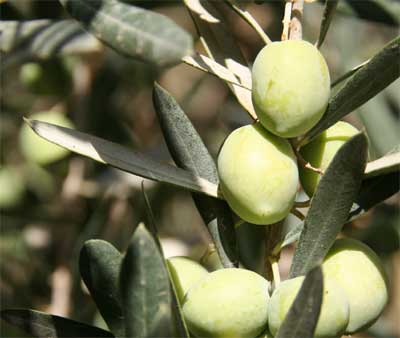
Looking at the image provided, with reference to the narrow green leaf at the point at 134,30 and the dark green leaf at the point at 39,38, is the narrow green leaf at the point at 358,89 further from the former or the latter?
the dark green leaf at the point at 39,38

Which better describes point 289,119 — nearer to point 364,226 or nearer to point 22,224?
point 364,226

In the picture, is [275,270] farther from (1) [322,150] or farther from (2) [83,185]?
(2) [83,185]

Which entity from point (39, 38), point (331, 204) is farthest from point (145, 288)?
point (39, 38)

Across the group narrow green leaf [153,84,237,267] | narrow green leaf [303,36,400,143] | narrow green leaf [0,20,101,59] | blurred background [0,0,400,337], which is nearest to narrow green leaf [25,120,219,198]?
narrow green leaf [153,84,237,267]

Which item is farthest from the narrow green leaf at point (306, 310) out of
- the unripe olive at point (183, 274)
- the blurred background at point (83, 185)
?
the blurred background at point (83, 185)

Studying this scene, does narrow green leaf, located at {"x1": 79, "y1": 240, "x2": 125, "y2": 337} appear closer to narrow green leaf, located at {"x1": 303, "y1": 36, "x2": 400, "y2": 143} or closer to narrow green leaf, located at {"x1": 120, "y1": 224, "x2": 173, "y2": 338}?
narrow green leaf, located at {"x1": 120, "y1": 224, "x2": 173, "y2": 338}

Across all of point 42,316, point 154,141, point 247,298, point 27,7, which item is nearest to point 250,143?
point 247,298
